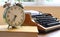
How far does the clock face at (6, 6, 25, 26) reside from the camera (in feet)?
4.03

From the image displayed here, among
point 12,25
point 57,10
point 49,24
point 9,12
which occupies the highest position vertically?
point 9,12

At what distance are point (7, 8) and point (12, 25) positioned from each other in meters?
0.15

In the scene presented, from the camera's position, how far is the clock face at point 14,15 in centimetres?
123

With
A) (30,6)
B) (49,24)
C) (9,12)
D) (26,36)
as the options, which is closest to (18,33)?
(26,36)

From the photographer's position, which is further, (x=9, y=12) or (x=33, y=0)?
(x=33, y=0)

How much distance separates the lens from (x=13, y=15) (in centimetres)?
124

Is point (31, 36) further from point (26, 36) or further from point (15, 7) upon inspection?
point (15, 7)

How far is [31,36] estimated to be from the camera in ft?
3.86

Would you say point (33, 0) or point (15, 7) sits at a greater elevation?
point (15, 7)

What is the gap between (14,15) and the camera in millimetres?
1248

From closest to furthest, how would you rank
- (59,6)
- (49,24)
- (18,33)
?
1. (18,33)
2. (49,24)
3. (59,6)

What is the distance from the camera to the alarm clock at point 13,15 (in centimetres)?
123

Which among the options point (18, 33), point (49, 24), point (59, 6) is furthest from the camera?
point (59, 6)

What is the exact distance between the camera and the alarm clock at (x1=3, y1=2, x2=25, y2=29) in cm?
123
